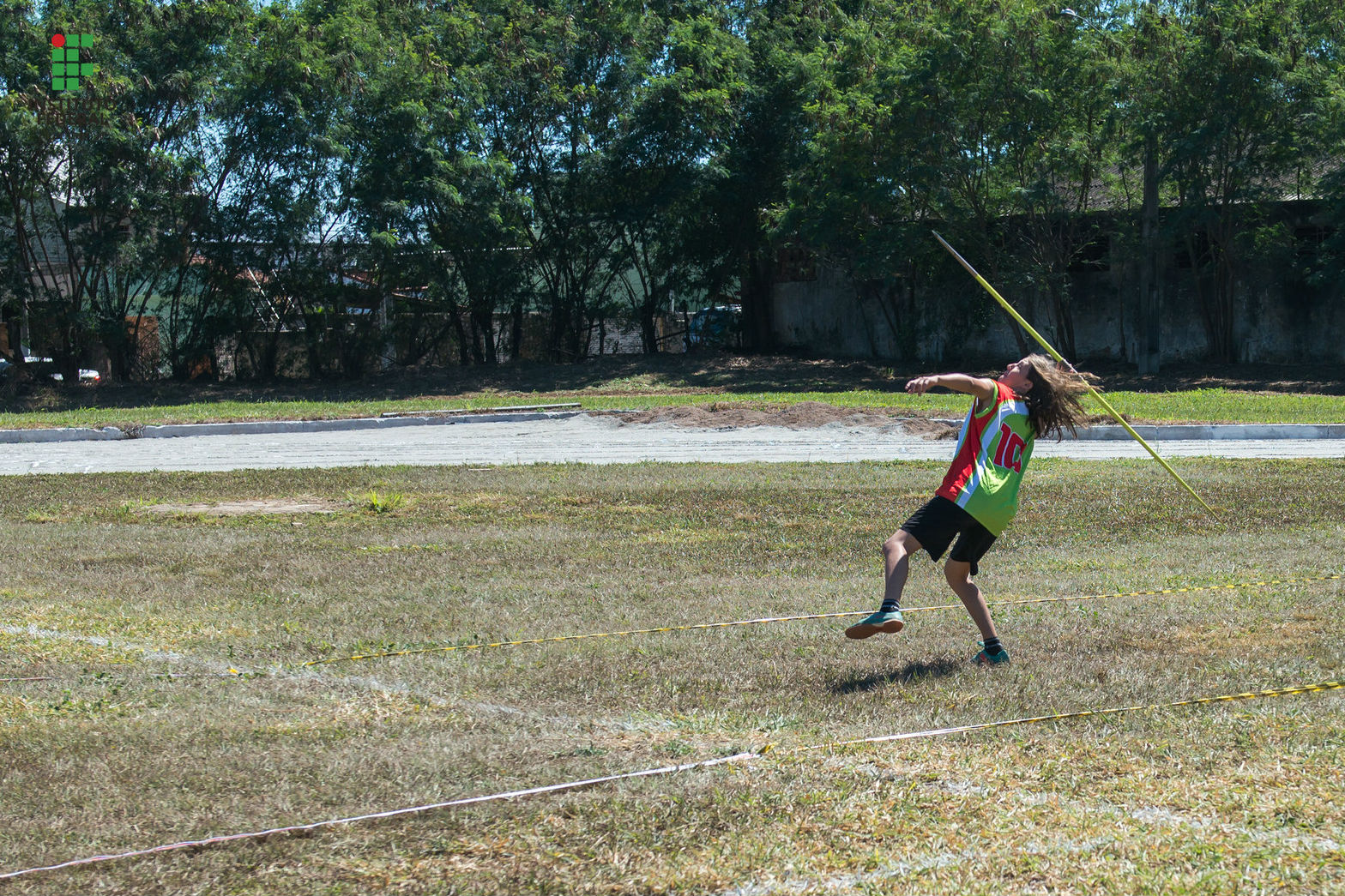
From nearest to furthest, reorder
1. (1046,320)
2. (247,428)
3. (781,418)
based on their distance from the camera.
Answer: (781,418)
(247,428)
(1046,320)

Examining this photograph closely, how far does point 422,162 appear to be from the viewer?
1144 inches

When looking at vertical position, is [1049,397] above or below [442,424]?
above

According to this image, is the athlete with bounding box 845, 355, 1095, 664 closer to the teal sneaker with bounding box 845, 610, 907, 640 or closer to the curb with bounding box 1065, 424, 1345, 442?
the teal sneaker with bounding box 845, 610, 907, 640

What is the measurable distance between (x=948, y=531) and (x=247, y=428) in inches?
692

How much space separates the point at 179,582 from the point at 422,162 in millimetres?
22656

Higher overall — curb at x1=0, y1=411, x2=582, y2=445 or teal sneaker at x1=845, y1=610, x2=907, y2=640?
curb at x1=0, y1=411, x2=582, y2=445

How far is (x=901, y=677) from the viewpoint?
18.2ft

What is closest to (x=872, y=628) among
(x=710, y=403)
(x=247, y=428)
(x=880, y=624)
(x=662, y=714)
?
(x=880, y=624)

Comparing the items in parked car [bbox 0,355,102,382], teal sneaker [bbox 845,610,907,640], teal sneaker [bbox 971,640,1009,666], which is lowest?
teal sneaker [bbox 971,640,1009,666]

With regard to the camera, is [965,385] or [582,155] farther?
[582,155]

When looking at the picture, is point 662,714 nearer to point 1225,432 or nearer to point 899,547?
point 899,547

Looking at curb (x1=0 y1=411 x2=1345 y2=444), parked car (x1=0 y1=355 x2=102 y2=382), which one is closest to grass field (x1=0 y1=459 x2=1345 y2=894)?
curb (x1=0 y1=411 x2=1345 y2=444)

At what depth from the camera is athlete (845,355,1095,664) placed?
562 centimetres

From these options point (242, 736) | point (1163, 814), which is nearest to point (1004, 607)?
point (1163, 814)
